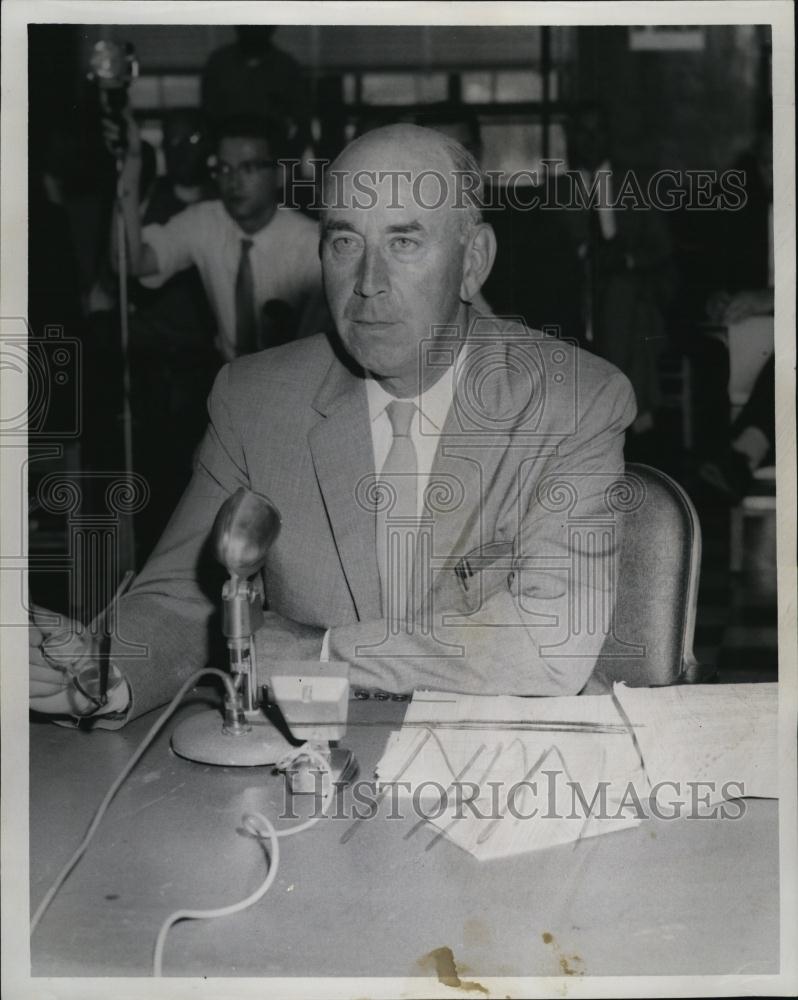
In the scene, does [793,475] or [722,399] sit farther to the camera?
[722,399]

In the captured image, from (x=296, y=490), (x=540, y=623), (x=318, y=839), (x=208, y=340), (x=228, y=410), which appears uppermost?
(x=208, y=340)

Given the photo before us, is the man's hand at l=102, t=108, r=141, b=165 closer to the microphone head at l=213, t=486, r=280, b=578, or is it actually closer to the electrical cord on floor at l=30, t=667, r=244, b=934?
the microphone head at l=213, t=486, r=280, b=578

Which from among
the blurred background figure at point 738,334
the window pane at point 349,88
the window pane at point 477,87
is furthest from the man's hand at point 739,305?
the window pane at point 349,88

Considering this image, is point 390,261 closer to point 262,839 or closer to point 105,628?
point 105,628

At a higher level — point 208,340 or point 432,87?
point 432,87

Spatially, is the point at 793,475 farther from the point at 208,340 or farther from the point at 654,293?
the point at 208,340

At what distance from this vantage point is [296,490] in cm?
171

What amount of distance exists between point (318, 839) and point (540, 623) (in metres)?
0.52

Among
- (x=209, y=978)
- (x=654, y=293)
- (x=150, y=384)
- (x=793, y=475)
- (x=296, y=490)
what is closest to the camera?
(x=209, y=978)

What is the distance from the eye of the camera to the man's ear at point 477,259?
1.71 metres

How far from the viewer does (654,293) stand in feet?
6.33

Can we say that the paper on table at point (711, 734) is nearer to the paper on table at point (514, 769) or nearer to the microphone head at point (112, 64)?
the paper on table at point (514, 769)

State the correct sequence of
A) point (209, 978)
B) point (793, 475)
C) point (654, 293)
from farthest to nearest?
point (654, 293), point (793, 475), point (209, 978)

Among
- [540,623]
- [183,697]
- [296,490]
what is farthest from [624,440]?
[183,697]
